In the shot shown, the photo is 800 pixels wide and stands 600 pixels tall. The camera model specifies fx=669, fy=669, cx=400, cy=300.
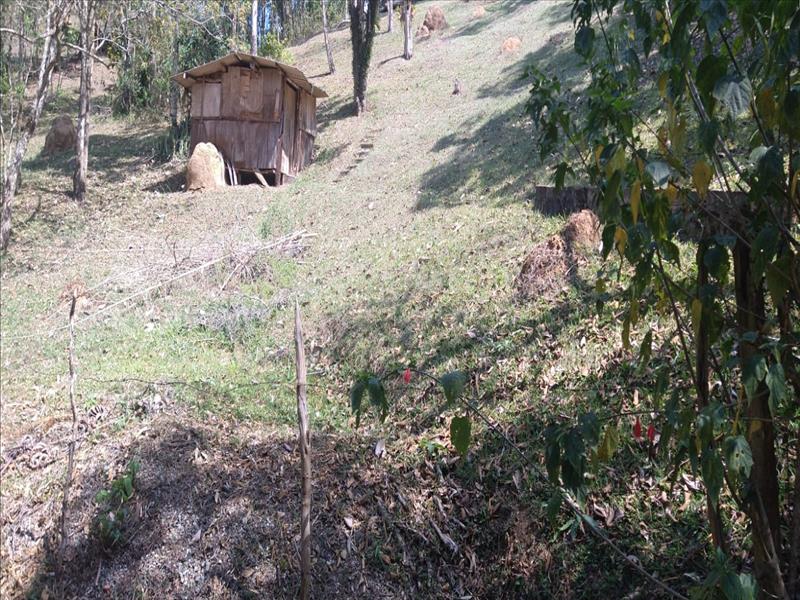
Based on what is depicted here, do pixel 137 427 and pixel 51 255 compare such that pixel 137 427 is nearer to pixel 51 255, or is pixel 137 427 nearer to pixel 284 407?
pixel 284 407

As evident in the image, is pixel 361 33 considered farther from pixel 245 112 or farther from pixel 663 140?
pixel 663 140

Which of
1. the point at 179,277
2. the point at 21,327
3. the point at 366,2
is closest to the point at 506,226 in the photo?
the point at 179,277

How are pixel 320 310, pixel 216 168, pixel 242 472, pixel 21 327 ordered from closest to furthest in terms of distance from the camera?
pixel 242 472 < pixel 320 310 < pixel 21 327 < pixel 216 168

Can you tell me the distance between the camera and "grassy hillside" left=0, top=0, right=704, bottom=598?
16.0ft

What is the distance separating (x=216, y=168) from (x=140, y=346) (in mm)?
9752

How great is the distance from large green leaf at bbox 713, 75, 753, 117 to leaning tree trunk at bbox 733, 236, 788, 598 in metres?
0.73

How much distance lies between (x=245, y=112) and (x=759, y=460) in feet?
57.3

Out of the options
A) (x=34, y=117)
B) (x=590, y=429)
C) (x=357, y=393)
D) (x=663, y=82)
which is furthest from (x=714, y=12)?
(x=34, y=117)

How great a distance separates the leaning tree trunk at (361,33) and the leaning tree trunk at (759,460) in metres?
20.8

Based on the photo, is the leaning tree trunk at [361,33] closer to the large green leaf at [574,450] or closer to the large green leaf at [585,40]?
the large green leaf at [585,40]

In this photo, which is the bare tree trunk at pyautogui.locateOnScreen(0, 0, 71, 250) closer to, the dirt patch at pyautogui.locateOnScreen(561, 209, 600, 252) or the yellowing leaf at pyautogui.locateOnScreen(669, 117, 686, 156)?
the dirt patch at pyautogui.locateOnScreen(561, 209, 600, 252)

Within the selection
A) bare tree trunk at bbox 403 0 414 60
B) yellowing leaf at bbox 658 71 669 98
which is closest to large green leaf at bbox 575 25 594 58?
yellowing leaf at bbox 658 71 669 98

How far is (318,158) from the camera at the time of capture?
1989 centimetres

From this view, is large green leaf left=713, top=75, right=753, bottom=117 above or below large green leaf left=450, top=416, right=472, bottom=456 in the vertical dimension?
above
